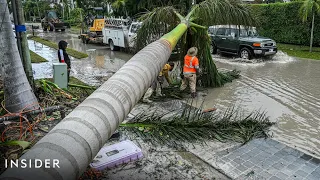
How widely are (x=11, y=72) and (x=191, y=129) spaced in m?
3.50

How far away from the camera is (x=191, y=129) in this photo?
530 centimetres

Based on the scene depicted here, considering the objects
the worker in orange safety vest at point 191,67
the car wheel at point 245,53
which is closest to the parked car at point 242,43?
the car wheel at point 245,53

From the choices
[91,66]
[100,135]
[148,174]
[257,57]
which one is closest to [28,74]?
[148,174]

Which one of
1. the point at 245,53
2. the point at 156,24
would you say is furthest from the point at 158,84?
the point at 245,53

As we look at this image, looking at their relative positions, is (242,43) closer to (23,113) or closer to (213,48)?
(213,48)

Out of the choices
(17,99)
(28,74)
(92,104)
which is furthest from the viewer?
(28,74)

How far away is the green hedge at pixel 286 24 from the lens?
18180mm

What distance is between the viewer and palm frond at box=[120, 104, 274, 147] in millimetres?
5160

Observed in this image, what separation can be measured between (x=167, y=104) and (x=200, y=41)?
223cm

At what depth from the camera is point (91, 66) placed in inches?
543

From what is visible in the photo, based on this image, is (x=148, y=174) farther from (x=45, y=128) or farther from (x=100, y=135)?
(x=45, y=128)

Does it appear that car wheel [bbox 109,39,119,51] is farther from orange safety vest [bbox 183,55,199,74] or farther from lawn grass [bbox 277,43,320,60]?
orange safety vest [bbox 183,55,199,74]

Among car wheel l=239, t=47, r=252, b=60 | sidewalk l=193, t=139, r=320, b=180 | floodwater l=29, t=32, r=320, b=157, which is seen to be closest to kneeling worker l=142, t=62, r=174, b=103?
floodwater l=29, t=32, r=320, b=157

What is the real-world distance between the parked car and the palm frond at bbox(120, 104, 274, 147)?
8.90 m
